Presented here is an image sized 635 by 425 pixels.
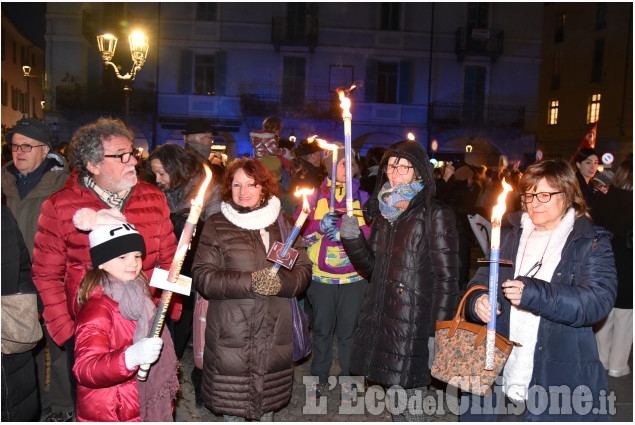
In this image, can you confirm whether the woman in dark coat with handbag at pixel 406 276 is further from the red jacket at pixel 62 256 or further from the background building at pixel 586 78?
the background building at pixel 586 78

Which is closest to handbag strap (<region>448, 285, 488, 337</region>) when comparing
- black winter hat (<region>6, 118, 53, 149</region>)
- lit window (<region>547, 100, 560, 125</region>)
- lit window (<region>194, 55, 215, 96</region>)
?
black winter hat (<region>6, 118, 53, 149</region>)

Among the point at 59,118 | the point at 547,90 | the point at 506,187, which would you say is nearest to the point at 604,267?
the point at 506,187

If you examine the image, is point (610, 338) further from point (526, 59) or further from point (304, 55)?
point (526, 59)

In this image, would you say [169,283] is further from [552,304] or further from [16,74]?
[16,74]

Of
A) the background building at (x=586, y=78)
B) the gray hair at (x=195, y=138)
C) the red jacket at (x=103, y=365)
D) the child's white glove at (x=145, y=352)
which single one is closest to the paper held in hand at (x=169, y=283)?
the child's white glove at (x=145, y=352)

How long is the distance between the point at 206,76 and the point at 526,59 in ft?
53.9

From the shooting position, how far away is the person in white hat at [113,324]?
8.87 feet

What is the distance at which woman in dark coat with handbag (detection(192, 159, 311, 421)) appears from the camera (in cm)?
374

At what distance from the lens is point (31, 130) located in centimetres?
448

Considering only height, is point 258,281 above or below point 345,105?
below

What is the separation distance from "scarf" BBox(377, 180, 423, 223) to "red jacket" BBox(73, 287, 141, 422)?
182cm

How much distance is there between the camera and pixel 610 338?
5.88 meters

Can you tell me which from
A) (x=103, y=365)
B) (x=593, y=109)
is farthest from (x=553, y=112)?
(x=103, y=365)

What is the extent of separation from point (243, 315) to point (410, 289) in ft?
3.78
